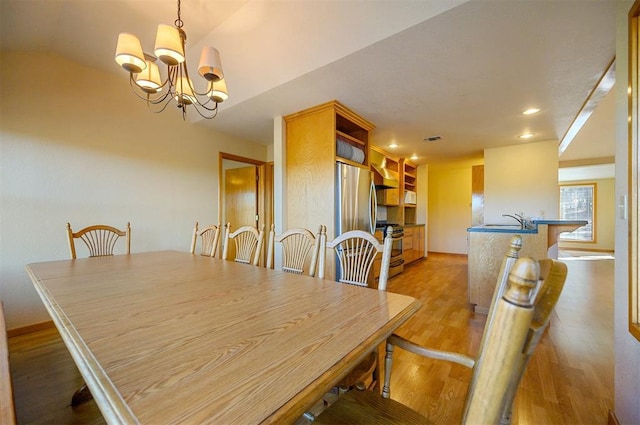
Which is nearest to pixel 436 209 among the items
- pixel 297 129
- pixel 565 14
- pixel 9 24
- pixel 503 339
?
pixel 297 129

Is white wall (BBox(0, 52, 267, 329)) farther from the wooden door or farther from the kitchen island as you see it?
the kitchen island

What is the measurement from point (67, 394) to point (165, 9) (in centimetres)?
281

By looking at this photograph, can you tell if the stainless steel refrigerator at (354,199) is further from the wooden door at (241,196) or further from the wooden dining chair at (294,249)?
the wooden door at (241,196)

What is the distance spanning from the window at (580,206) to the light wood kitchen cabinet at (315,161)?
28.9 ft

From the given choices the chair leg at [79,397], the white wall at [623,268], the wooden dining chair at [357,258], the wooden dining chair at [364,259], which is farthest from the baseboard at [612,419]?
the chair leg at [79,397]

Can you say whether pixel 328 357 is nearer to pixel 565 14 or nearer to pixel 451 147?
pixel 565 14

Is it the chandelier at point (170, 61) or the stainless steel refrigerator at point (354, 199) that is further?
the stainless steel refrigerator at point (354, 199)

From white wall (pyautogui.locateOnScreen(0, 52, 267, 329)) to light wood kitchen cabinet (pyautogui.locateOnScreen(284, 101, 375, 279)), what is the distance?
59.1 inches

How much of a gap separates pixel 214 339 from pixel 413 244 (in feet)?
17.1

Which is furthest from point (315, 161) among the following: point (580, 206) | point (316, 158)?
point (580, 206)

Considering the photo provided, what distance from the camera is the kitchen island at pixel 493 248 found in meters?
2.54

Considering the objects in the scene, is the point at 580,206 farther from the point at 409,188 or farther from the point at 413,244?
the point at 413,244

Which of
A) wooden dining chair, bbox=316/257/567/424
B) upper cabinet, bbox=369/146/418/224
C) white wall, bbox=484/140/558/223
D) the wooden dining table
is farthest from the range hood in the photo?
wooden dining chair, bbox=316/257/567/424

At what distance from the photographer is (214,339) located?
0.70 metres
